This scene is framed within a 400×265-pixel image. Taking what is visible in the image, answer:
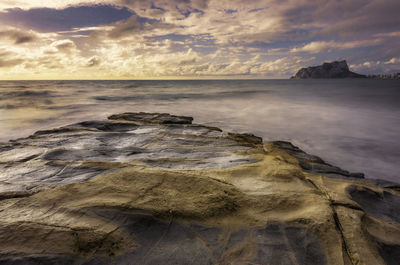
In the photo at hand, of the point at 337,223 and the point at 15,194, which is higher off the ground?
the point at 15,194

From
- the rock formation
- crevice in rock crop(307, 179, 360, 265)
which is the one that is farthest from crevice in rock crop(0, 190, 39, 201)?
the rock formation

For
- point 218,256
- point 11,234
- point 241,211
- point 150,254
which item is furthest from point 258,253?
point 11,234

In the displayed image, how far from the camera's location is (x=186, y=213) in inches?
122

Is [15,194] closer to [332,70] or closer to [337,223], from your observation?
[337,223]

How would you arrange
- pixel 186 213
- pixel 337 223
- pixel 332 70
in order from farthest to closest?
pixel 332 70
pixel 186 213
pixel 337 223

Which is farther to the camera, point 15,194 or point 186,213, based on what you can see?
point 15,194

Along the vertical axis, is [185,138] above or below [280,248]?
above

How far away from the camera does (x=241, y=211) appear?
3219 mm

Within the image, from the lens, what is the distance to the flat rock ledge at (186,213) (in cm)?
252

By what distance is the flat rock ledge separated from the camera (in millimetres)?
2518

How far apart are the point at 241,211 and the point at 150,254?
143 cm

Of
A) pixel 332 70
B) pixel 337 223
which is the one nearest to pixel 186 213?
pixel 337 223

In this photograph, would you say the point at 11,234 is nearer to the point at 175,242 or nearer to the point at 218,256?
the point at 175,242

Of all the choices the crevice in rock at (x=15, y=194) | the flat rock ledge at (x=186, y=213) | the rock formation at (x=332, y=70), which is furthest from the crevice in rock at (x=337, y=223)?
the rock formation at (x=332, y=70)
